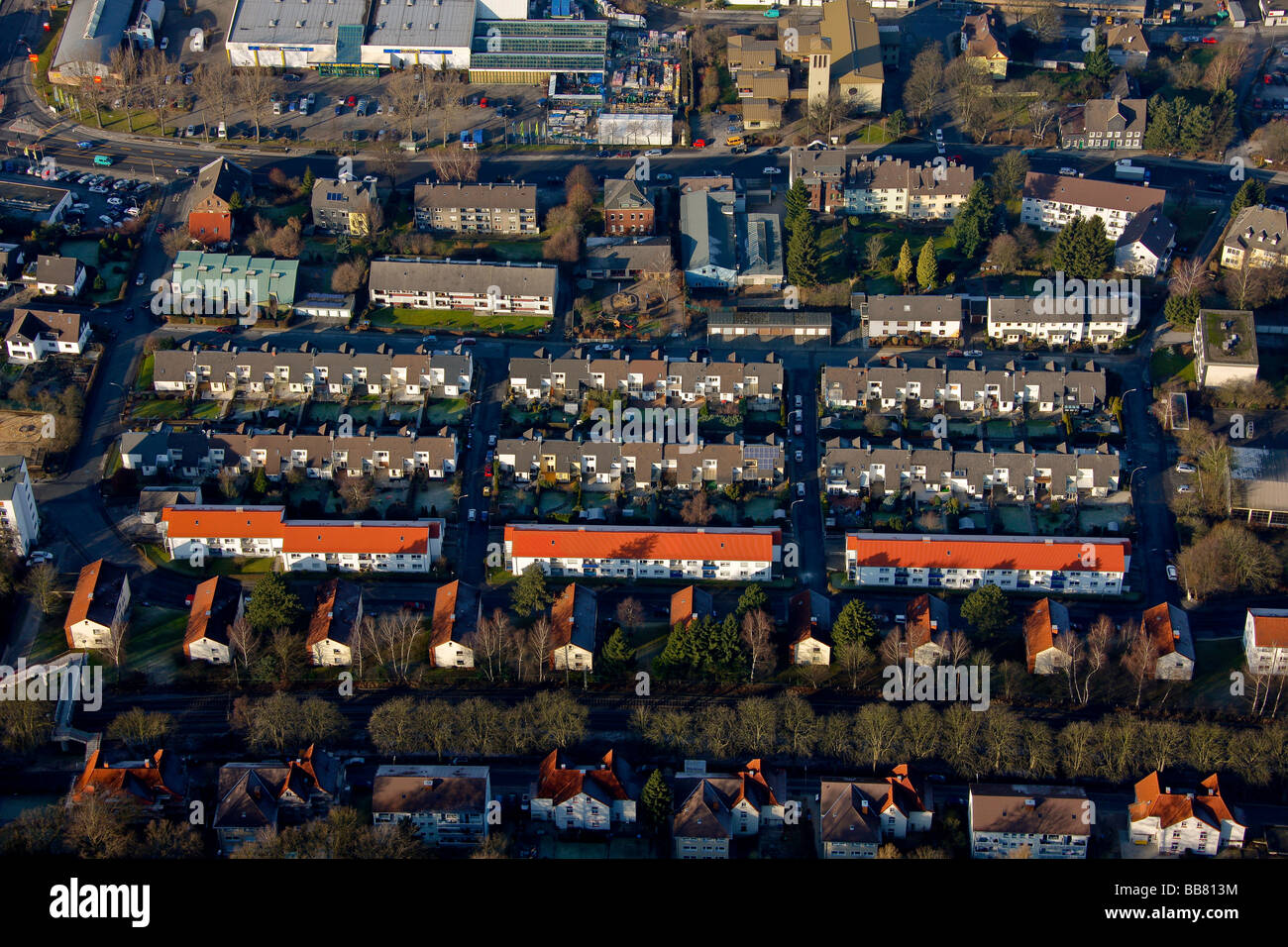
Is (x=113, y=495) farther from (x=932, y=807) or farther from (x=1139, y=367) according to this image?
(x=1139, y=367)

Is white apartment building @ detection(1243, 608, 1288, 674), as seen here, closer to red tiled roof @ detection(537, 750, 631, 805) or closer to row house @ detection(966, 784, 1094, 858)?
row house @ detection(966, 784, 1094, 858)

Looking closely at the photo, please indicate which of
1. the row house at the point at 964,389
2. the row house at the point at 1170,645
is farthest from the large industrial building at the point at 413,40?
the row house at the point at 1170,645

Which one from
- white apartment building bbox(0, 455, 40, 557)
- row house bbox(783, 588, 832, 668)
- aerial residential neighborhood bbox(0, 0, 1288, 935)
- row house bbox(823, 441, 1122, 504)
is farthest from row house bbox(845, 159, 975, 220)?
white apartment building bbox(0, 455, 40, 557)

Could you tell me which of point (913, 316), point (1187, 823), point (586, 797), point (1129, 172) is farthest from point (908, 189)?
point (586, 797)

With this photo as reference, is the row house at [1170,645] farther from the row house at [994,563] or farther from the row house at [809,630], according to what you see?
the row house at [809,630]

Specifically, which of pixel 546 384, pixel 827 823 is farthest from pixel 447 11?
pixel 827 823

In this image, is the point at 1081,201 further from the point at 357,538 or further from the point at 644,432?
the point at 357,538
